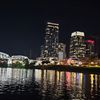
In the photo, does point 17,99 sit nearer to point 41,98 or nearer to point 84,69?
point 41,98

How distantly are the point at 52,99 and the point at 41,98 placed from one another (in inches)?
71.7

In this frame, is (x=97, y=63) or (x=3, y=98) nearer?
(x=3, y=98)

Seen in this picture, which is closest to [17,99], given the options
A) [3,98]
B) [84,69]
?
[3,98]

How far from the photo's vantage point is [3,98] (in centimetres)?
3753

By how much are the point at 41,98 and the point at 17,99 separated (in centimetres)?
329

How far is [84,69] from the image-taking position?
188 m

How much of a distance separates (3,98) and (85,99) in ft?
35.9

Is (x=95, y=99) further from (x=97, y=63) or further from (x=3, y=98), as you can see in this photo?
(x=97, y=63)

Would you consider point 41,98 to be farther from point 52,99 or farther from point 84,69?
point 84,69

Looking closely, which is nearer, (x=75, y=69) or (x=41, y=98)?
(x=41, y=98)

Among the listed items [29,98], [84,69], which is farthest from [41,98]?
[84,69]

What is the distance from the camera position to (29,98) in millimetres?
38625

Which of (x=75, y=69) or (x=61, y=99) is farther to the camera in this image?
(x=75, y=69)

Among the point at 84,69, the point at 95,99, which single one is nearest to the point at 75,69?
the point at 84,69
